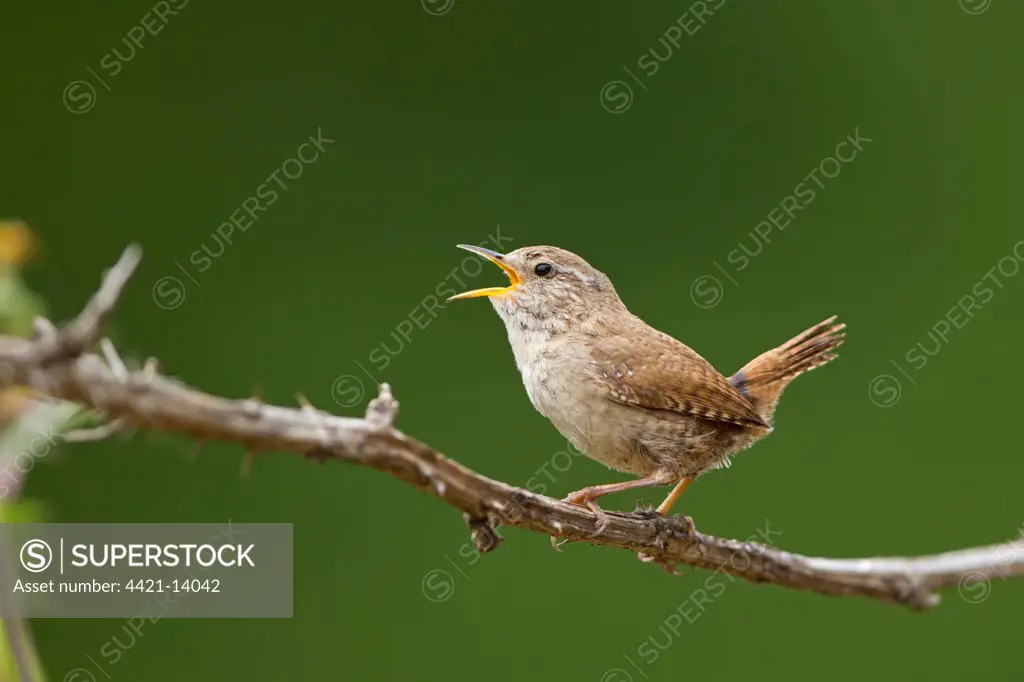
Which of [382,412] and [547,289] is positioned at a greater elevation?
[547,289]

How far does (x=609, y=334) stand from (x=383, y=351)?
198 cm

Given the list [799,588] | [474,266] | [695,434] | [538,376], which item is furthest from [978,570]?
[474,266]

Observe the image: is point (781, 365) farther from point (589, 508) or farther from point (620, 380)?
point (589, 508)

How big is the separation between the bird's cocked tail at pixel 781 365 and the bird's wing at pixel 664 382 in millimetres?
249

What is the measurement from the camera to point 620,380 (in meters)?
3.00

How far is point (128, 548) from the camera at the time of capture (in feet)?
10.6

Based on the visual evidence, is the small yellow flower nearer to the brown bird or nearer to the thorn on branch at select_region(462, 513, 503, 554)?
the thorn on branch at select_region(462, 513, 503, 554)

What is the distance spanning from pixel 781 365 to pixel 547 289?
2.88ft

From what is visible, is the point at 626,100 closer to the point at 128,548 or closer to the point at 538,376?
the point at 538,376

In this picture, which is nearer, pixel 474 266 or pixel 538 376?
pixel 538 376

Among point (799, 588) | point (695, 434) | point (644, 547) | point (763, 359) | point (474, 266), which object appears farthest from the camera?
point (474, 266)

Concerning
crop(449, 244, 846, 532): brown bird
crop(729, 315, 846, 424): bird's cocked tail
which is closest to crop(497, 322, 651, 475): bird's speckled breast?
crop(449, 244, 846, 532): brown bird

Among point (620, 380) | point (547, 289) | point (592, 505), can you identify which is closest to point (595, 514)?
point (592, 505)

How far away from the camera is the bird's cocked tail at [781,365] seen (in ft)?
11.4
